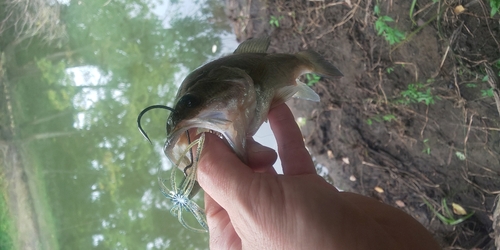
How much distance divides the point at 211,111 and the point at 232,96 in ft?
0.47

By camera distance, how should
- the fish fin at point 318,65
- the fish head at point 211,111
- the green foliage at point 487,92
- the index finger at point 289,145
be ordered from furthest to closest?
the green foliage at point 487,92 → the fish fin at point 318,65 → the index finger at point 289,145 → the fish head at point 211,111

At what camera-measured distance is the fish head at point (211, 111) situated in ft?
4.25

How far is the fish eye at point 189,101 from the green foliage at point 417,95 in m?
2.40

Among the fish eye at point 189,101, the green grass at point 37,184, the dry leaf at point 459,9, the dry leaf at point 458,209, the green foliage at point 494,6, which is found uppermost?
the fish eye at point 189,101

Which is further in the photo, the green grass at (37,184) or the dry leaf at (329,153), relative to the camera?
the green grass at (37,184)

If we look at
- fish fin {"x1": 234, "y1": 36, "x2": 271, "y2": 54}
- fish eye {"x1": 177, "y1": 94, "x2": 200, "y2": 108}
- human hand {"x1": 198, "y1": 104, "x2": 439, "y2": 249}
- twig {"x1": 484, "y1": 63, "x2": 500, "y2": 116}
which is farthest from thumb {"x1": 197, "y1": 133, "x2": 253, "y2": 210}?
twig {"x1": 484, "y1": 63, "x2": 500, "y2": 116}

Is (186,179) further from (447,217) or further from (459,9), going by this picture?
(447,217)

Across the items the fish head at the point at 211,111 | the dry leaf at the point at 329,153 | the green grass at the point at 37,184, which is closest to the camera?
the fish head at the point at 211,111

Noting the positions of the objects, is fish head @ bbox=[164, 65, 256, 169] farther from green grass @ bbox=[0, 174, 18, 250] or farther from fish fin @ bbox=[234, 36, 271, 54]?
green grass @ bbox=[0, 174, 18, 250]

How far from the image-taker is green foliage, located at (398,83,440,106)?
295cm

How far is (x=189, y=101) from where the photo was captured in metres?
1.31

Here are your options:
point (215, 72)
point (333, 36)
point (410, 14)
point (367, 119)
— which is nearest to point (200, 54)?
point (333, 36)

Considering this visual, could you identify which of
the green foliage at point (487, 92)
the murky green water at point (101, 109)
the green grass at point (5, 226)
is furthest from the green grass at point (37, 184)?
the green foliage at point (487, 92)

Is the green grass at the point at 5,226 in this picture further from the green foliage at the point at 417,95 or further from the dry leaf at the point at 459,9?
the dry leaf at the point at 459,9
